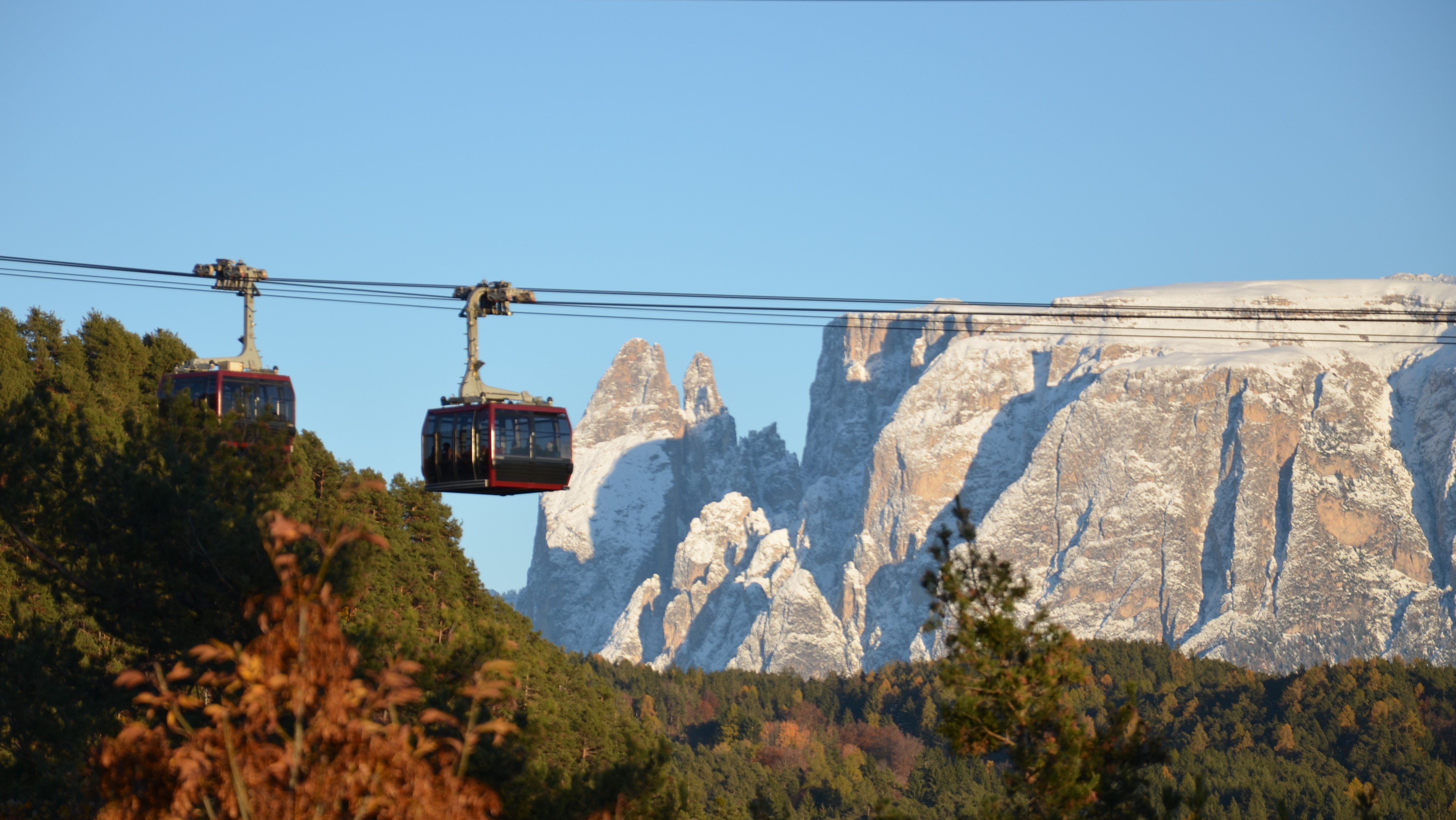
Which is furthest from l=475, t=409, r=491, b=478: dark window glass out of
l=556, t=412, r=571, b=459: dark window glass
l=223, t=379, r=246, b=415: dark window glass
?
l=223, t=379, r=246, b=415: dark window glass

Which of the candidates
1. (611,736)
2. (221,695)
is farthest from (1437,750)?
(221,695)

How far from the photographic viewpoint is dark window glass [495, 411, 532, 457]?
36906 mm

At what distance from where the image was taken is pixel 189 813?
1478cm

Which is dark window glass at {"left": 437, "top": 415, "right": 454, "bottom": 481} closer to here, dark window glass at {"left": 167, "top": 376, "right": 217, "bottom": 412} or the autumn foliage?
dark window glass at {"left": 167, "top": 376, "right": 217, "bottom": 412}

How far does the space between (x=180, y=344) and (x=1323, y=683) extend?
135 meters

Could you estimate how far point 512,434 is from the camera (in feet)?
122

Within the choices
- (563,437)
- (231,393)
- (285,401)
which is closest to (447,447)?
(563,437)

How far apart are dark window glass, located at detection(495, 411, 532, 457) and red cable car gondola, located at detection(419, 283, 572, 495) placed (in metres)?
0.01

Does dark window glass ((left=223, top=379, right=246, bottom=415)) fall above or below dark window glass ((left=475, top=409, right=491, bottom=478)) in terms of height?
above

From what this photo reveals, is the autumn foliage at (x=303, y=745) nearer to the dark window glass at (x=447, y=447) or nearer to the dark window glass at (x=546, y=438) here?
the dark window glass at (x=546, y=438)

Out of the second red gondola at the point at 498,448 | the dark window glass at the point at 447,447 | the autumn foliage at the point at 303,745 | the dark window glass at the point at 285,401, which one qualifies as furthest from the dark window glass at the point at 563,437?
the autumn foliage at the point at 303,745

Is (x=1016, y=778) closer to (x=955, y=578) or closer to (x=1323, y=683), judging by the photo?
(x=955, y=578)

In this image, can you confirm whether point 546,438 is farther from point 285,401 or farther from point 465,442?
point 285,401

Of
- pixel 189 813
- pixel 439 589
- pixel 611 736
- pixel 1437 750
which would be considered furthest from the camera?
pixel 1437 750
